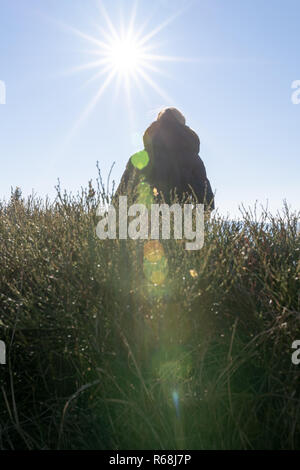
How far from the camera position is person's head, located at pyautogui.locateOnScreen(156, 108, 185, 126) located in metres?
6.05

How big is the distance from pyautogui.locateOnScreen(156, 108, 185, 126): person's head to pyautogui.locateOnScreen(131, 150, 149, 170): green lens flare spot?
25.4 inches

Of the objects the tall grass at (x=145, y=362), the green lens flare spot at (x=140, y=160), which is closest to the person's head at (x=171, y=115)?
the green lens flare spot at (x=140, y=160)

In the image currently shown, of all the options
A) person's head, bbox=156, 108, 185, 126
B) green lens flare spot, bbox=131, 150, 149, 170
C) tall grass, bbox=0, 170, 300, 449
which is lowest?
tall grass, bbox=0, 170, 300, 449

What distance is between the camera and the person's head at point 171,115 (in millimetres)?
6055

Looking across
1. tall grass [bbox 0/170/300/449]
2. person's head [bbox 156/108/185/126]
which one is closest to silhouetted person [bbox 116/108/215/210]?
person's head [bbox 156/108/185/126]

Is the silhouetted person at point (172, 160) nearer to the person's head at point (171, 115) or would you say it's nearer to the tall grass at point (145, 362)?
the person's head at point (171, 115)

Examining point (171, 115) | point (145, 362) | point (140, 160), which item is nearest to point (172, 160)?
point (140, 160)

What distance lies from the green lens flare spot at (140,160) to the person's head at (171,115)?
65 cm

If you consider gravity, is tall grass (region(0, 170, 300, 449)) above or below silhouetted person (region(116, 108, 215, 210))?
below

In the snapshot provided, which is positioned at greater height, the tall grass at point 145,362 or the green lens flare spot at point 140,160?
the green lens flare spot at point 140,160

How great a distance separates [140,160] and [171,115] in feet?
2.91

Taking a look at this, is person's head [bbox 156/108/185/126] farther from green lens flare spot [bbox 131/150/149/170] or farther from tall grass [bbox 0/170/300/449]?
tall grass [bbox 0/170/300/449]
